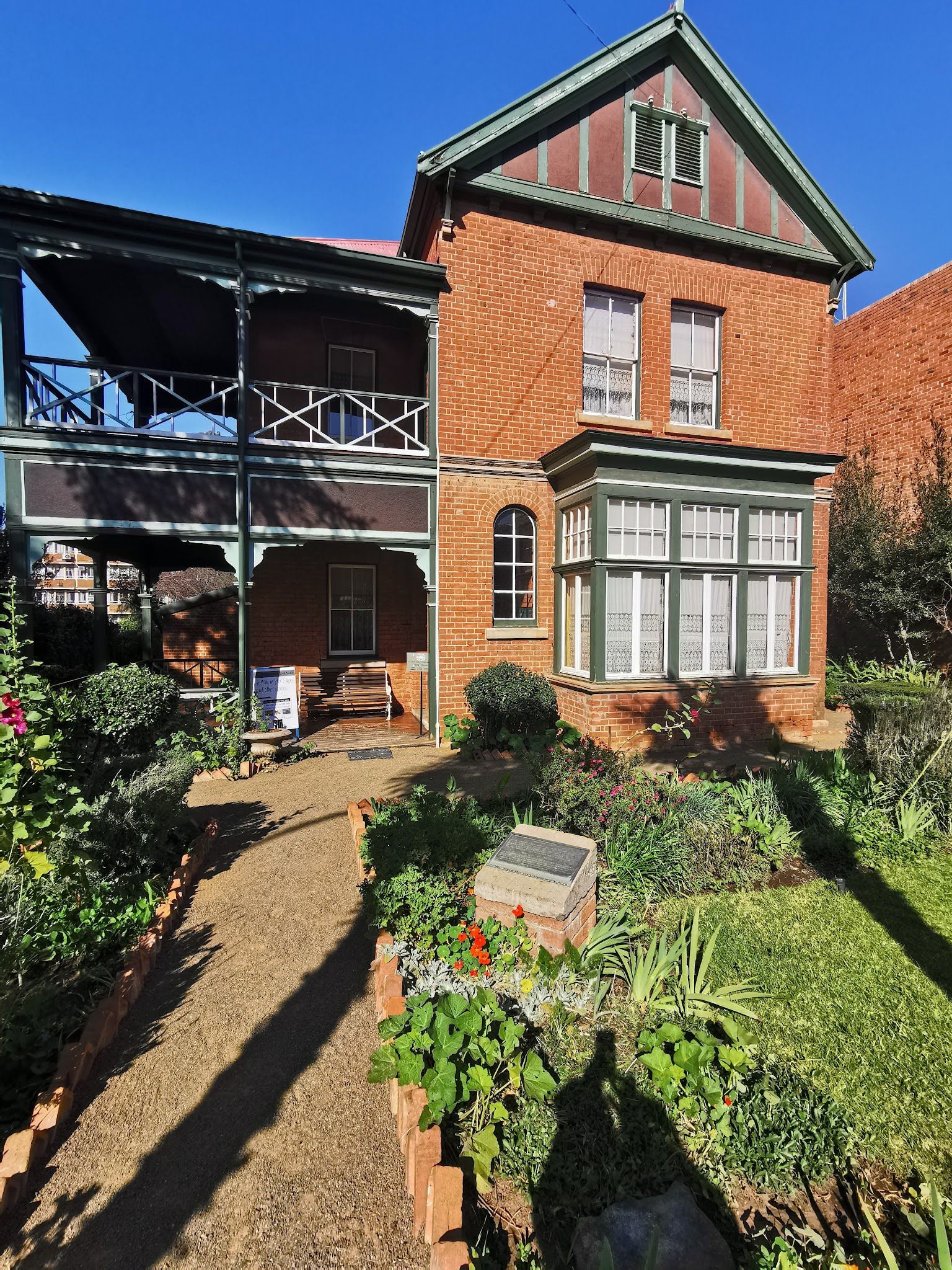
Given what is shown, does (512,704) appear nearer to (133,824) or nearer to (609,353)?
(133,824)

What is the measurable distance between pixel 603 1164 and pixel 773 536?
32.0 ft

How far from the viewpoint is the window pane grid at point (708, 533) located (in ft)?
31.8

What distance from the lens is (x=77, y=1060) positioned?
3.03m

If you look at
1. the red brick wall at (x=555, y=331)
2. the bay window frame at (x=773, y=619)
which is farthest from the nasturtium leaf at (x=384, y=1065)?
the red brick wall at (x=555, y=331)

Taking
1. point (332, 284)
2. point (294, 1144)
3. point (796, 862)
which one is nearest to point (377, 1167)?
point (294, 1144)

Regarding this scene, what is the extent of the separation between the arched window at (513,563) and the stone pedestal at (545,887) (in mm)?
6734

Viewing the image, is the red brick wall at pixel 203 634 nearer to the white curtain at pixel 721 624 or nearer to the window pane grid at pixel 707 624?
the window pane grid at pixel 707 624

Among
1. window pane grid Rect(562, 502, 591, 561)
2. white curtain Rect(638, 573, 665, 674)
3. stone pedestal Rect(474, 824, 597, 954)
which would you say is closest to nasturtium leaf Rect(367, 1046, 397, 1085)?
stone pedestal Rect(474, 824, 597, 954)

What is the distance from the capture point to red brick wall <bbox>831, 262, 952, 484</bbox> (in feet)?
44.5

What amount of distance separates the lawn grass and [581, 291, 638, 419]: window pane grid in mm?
8654

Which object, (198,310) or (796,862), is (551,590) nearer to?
(796,862)

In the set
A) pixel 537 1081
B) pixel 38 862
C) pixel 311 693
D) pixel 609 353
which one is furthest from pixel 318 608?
pixel 537 1081

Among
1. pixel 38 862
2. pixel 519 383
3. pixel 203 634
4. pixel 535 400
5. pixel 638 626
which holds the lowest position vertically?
pixel 38 862

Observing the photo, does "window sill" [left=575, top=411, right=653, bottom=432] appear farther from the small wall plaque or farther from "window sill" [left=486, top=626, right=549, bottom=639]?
the small wall plaque
